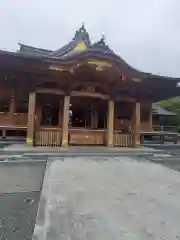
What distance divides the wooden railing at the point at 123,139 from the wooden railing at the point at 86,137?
1.93ft

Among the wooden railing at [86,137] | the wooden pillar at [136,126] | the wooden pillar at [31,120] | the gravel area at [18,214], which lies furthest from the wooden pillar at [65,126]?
the gravel area at [18,214]

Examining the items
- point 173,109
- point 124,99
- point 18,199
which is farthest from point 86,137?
point 173,109

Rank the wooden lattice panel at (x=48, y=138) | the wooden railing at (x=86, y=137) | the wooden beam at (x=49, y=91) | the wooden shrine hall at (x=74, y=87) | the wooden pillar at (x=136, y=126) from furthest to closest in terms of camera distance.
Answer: the wooden pillar at (x=136, y=126) → the wooden railing at (x=86, y=137) → the wooden lattice panel at (x=48, y=138) → the wooden beam at (x=49, y=91) → the wooden shrine hall at (x=74, y=87)

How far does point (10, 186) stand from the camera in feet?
14.0

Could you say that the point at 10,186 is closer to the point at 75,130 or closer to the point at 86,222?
the point at 86,222

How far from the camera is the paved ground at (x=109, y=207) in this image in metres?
2.36

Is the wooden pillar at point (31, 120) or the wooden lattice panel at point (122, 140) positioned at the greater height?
the wooden pillar at point (31, 120)

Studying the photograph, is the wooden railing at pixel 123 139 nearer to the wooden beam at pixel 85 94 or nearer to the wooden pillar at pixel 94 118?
the wooden beam at pixel 85 94

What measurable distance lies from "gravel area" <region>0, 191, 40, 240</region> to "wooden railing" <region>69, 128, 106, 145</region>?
6266 millimetres

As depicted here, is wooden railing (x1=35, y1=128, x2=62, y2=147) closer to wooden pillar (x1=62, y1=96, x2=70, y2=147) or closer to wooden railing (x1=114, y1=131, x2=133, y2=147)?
Answer: wooden pillar (x1=62, y1=96, x2=70, y2=147)

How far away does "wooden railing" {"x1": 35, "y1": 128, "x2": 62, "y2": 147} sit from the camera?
9677 millimetres

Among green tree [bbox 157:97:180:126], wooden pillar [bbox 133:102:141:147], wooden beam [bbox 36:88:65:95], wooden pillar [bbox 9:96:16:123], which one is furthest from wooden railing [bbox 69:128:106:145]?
green tree [bbox 157:97:180:126]

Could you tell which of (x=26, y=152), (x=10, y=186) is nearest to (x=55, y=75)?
(x=26, y=152)

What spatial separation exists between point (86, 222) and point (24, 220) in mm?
824
